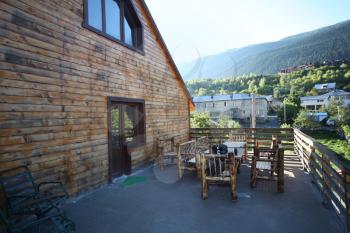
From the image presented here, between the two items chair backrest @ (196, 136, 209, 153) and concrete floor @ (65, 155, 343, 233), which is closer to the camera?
concrete floor @ (65, 155, 343, 233)

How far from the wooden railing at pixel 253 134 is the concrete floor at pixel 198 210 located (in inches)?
153

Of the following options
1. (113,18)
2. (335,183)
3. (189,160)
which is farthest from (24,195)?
(113,18)

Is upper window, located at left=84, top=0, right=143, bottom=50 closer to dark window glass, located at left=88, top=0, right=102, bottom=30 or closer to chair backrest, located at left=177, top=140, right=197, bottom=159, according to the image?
dark window glass, located at left=88, top=0, right=102, bottom=30

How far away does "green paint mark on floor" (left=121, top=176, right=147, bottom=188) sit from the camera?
555cm

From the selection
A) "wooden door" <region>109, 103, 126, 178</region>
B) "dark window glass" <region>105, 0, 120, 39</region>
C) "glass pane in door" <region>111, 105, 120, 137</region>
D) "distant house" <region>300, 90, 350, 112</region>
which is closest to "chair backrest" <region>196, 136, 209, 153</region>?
"wooden door" <region>109, 103, 126, 178</region>

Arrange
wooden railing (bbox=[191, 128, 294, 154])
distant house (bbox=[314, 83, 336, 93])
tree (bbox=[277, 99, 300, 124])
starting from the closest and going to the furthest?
1. wooden railing (bbox=[191, 128, 294, 154])
2. tree (bbox=[277, 99, 300, 124])
3. distant house (bbox=[314, 83, 336, 93])

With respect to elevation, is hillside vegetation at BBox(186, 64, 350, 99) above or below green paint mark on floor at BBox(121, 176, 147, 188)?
above

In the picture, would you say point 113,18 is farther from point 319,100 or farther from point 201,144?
point 319,100

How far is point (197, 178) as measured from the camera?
19.2 feet

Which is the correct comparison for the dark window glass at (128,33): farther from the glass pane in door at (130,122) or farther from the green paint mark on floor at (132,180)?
the green paint mark on floor at (132,180)

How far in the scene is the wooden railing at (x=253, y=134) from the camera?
9.05 meters

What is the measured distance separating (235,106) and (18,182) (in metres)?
52.8

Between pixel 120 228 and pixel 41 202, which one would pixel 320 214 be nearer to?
pixel 120 228

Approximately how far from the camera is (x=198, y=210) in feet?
12.7
